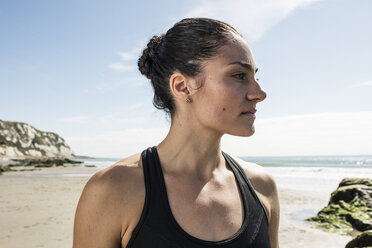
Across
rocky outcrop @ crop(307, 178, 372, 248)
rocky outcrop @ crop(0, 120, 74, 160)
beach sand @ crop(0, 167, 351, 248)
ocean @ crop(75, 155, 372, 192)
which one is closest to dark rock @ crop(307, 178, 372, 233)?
rocky outcrop @ crop(307, 178, 372, 248)

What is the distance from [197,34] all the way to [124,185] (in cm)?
105

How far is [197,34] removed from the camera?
79.4 inches

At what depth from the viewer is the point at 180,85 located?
6.73 feet

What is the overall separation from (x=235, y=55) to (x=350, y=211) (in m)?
9.11

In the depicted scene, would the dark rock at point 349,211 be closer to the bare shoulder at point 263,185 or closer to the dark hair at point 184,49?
the bare shoulder at point 263,185

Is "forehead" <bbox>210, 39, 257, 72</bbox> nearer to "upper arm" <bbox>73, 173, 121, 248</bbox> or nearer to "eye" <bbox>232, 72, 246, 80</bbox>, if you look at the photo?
"eye" <bbox>232, 72, 246, 80</bbox>

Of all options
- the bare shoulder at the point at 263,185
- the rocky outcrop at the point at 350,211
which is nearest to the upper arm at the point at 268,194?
the bare shoulder at the point at 263,185

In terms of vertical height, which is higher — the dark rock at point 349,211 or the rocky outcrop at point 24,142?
the dark rock at point 349,211

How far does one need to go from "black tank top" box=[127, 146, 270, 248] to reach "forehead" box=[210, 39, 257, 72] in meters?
0.74

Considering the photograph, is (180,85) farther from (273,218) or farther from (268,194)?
(273,218)

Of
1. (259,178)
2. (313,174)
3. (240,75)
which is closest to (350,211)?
(259,178)

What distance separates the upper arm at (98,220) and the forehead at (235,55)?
0.99 metres

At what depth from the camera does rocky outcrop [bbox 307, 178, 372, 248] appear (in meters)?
8.16

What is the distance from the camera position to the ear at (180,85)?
2.03 m
